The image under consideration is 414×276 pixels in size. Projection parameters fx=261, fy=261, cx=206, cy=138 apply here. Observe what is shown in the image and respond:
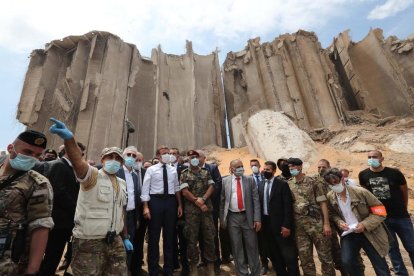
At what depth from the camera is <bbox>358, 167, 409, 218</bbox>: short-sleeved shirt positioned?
4.11 meters

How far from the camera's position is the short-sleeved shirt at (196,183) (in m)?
4.67

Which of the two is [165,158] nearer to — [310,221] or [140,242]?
[140,242]

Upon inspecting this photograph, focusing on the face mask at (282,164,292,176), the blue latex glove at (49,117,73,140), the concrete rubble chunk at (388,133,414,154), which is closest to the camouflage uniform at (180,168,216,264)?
the face mask at (282,164,292,176)

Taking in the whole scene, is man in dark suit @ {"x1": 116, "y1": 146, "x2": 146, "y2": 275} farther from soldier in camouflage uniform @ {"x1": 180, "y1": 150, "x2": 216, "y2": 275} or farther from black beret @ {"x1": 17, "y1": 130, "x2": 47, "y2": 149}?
black beret @ {"x1": 17, "y1": 130, "x2": 47, "y2": 149}

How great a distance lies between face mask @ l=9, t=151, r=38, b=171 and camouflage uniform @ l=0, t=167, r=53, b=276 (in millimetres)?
62

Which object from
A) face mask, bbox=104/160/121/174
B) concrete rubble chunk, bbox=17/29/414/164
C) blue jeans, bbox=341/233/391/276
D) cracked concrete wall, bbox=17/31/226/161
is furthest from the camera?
concrete rubble chunk, bbox=17/29/414/164

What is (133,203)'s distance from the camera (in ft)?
14.1

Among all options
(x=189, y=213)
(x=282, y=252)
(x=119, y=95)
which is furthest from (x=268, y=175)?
(x=119, y=95)

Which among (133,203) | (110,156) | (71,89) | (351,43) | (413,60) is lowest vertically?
(133,203)

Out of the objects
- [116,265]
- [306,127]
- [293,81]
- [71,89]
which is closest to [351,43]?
[293,81]

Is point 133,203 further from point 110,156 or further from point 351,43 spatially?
point 351,43

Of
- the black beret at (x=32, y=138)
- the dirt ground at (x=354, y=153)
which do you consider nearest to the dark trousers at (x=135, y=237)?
the black beret at (x=32, y=138)

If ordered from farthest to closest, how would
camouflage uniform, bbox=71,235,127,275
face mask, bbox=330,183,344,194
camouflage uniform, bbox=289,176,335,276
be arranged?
camouflage uniform, bbox=289,176,335,276
face mask, bbox=330,183,344,194
camouflage uniform, bbox=71,235,127,275

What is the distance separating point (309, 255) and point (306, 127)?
16.0 m
